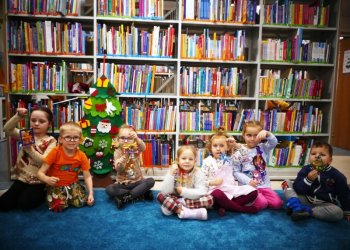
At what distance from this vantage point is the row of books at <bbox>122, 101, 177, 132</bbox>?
3.20m

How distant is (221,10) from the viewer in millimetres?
3146

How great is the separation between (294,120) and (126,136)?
2136 millimetres

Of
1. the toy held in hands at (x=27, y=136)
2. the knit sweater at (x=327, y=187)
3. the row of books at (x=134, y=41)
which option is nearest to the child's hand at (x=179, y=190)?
the knit sweater at (x=327, y=187)

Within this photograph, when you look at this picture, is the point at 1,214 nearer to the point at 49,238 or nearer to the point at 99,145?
the point at 49,238

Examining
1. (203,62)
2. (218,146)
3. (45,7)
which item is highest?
(45,7)

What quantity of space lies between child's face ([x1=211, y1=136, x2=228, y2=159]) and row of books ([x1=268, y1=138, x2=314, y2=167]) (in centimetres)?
130

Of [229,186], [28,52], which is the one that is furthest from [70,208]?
[28,52]

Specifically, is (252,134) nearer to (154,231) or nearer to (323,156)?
(323,156)

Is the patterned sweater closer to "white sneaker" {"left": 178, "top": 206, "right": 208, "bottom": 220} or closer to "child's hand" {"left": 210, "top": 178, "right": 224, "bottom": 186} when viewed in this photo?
"white sneaker" {"left": 178, "top": 206, "right": 208, "bottom": 220}

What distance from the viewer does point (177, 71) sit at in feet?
10.4

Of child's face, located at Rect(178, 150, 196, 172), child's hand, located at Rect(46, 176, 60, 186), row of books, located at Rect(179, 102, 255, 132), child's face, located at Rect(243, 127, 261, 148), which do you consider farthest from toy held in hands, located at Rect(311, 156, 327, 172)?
child's hand, located at Rect(46, 176, 60, 186)

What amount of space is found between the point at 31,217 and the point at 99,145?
903 millimetres

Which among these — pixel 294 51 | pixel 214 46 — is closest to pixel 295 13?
pixel 294 51

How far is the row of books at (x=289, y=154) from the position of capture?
3391 mm
